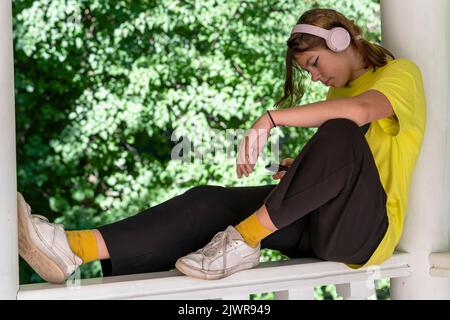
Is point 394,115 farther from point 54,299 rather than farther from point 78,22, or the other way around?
point 78,22

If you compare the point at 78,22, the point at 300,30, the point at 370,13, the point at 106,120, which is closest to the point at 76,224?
the point at 106,120

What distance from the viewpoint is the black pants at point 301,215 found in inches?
56.6

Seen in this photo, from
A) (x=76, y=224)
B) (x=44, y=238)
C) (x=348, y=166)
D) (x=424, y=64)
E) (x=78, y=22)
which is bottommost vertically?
(x=76, y=224)

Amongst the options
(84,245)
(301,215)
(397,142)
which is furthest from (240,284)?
(397,142)

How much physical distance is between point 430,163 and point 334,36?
0.35 m

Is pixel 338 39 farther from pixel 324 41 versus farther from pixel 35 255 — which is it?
pixel 35 255

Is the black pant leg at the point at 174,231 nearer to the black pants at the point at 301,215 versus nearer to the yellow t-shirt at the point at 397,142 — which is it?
the black pants at the point at 301,215

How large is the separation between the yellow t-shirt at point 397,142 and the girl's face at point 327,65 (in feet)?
0.34

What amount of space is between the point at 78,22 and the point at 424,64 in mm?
3354

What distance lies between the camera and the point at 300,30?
67.1 inches

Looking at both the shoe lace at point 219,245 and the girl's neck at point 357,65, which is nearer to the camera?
the shoe lace at point 219,245

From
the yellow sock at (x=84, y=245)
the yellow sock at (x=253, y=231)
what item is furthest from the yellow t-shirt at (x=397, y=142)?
the yellow sock at (x=84, y=245)

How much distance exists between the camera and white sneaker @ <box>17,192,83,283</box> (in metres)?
1.38

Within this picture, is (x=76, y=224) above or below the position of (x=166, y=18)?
below
